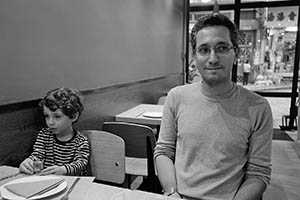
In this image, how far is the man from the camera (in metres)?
1.12

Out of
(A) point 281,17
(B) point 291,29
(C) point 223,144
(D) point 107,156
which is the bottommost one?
(D) point 107,156

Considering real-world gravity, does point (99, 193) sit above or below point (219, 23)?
below

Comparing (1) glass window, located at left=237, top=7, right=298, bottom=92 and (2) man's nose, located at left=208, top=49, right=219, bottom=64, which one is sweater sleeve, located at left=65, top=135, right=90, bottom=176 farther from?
(1) glass window, located at left=237, top=7, right=298, bottom=92

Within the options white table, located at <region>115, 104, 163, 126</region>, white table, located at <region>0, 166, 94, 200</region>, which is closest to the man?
white table, located at <region>0, 166, 94, 200</region>

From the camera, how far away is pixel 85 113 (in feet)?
6.87

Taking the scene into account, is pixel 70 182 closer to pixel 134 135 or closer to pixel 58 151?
pixel 58 151

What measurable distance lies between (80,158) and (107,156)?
22 cm

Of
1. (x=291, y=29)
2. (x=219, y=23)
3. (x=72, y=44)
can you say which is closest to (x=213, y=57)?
(x=219, y=23)

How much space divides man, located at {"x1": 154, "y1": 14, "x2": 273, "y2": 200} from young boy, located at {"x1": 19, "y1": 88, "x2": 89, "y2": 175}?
1.88 ft

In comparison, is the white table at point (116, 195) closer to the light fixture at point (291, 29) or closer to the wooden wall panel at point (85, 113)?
the wooden wall panel at point (85, 113)

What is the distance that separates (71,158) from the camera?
150 centimetres

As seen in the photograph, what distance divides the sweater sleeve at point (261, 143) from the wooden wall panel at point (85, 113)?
4.00 ft

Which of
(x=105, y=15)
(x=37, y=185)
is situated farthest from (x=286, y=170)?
(x=37, y=185)

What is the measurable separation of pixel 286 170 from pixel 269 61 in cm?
312
